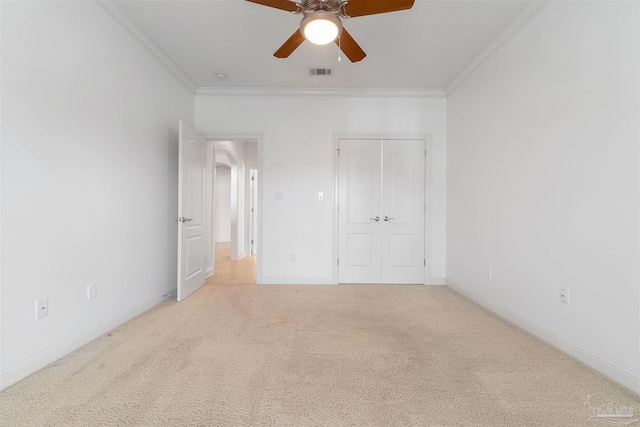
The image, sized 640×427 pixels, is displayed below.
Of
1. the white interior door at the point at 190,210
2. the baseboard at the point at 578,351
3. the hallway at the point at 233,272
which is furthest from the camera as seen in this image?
the hallway at the point at 233,272

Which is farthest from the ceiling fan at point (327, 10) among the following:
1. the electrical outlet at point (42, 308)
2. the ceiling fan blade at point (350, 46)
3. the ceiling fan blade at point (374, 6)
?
the electrical outlet at point (42, 308)

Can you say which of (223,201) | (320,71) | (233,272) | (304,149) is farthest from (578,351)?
(223,201)

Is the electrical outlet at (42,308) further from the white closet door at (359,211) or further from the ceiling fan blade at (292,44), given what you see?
the white closet door at (359,211)

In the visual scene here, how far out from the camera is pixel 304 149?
3867 millimetres

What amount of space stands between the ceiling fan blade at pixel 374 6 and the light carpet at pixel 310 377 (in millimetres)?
2274

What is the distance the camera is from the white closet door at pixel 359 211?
389 centimetres

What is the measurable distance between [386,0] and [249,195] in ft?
17.1

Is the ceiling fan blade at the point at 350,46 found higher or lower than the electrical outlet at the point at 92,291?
higher

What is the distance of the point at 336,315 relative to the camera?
2.73 m

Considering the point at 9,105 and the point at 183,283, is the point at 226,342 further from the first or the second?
the point at 9,105

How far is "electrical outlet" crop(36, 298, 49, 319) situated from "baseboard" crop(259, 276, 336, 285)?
228 cm

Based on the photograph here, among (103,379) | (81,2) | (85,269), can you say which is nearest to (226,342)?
(103,379)

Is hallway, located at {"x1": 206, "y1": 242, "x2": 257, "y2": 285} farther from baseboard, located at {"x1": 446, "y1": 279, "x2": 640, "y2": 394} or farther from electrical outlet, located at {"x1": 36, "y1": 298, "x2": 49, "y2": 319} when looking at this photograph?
baseboard, located at {"x1": 446, "y1": 279, "x2": 640, "y2": 394}

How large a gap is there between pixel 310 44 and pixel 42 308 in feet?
10.0
